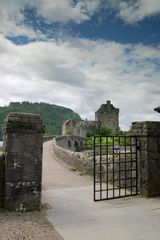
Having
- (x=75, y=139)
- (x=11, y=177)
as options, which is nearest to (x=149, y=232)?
(x=11, y=177)

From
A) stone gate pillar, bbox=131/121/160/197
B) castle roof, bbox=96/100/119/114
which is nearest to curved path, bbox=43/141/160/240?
stone gate pillar, bbox=131/121/160/197

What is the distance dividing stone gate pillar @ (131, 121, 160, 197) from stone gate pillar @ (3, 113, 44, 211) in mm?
3130

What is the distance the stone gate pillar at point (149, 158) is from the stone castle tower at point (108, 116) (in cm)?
5550

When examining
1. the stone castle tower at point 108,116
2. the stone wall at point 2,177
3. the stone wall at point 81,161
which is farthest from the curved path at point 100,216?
the stone castle tower at point 108,116

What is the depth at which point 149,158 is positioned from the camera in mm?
7262

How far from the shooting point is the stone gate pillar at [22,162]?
18.2ft

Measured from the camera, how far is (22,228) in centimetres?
464

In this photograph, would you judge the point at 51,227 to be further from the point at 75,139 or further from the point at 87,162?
the point at 75,139

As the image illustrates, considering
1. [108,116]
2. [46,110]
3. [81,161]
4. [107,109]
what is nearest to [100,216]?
[81,161]

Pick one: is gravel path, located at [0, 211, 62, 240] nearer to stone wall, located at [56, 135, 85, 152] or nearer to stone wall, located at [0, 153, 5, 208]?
stone wall, located at [0, 153, 5, 208]

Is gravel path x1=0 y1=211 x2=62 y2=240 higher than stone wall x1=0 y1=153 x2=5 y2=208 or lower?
lower

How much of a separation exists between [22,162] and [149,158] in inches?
144

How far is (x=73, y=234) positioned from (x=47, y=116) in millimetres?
91964

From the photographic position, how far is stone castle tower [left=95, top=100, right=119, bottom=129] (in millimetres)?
63406
